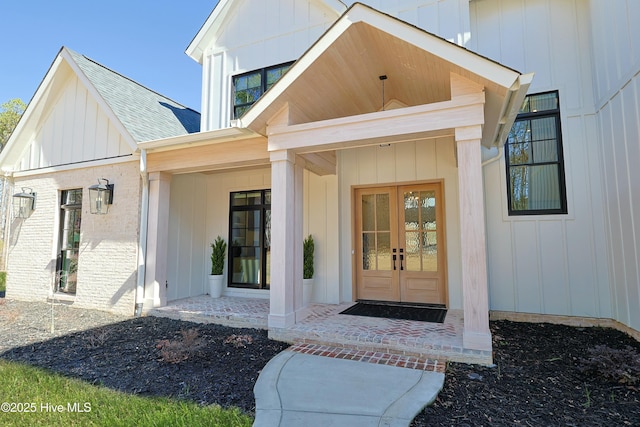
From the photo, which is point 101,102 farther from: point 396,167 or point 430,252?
point 430,252

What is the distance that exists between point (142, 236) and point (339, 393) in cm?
487

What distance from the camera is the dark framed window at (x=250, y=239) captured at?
22.9 ft

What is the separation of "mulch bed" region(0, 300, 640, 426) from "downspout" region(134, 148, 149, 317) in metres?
0.71

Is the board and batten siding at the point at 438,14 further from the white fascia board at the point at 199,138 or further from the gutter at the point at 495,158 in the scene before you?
the white fascia board at the point at 199,138

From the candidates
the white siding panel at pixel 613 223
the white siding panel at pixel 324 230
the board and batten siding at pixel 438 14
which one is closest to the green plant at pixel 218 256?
the white siding panel at pixel 324 230

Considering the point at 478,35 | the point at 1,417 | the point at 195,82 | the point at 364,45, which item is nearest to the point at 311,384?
the point at 1,417

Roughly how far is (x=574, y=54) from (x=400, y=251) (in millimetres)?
4356

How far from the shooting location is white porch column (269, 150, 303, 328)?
14.8 ft

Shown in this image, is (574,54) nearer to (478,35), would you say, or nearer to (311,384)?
(478,35)

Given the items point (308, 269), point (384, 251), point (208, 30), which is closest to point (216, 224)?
point (308, 269)

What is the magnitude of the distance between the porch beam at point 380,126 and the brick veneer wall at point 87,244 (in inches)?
140

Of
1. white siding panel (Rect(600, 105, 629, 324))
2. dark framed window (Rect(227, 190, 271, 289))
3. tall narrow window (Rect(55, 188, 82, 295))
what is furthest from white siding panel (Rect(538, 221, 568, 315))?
tall narrow window (Rect(55, 188, 82, 295))

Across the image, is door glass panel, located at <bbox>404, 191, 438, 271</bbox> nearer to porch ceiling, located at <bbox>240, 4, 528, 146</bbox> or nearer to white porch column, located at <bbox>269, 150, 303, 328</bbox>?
porch ceiling, located at <bbox>240, 4, 528, 146</bbox>

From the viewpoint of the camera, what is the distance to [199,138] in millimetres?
5391
